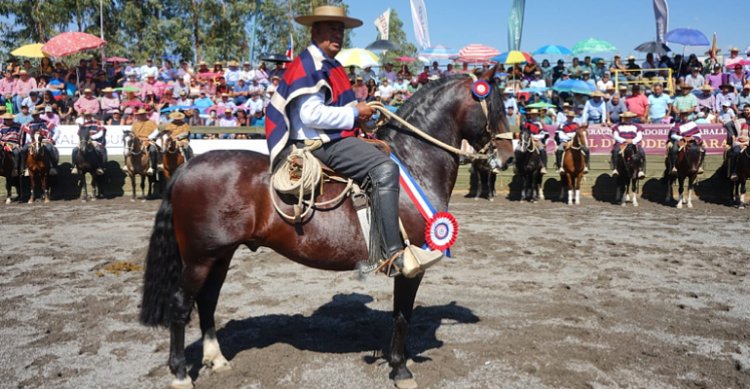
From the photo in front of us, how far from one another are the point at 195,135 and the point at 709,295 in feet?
48.0

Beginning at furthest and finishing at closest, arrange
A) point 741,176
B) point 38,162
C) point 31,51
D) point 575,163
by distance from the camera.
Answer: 1. point 31,51
2. point 38,162
3. point 575,163
4. point 741,176

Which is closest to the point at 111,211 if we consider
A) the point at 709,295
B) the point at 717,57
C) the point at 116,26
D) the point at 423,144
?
the point at 423,144

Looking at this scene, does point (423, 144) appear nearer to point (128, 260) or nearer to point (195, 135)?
point (128, 260)

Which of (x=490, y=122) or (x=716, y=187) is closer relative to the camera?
(x=490, y=122)

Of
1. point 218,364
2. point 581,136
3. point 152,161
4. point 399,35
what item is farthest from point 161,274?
point 399,35

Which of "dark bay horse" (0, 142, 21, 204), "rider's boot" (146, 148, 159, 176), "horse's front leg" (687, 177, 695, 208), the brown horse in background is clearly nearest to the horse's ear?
"horse's front leg" (687, 177, 695, 208)

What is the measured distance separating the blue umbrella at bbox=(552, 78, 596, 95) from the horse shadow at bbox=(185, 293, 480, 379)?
1350cm

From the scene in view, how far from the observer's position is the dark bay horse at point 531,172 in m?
14.7

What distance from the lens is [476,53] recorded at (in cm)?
2261

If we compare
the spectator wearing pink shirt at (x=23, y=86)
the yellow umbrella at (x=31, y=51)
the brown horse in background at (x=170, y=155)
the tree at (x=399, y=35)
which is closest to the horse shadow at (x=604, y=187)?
the brown horse in background at (x=170, y=155)

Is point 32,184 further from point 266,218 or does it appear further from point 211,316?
point 266,218

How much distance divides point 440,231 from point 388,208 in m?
0.46

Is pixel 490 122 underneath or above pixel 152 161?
above

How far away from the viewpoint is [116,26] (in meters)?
34.9
